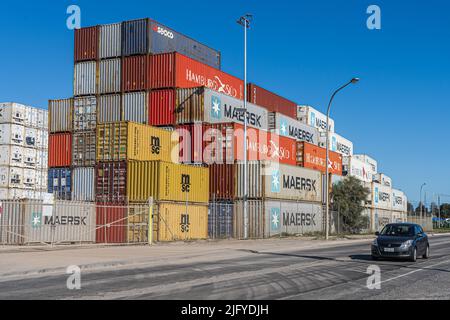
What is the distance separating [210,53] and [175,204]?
21075 millimetres

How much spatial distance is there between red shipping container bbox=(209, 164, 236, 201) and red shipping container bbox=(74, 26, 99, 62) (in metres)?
13.4

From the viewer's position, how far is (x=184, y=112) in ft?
133

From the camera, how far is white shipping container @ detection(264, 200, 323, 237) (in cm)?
3884

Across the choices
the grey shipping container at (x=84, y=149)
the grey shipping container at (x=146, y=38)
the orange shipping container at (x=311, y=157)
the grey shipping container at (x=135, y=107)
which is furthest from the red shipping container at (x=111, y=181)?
the orange shipping container at (x=311, y=157)

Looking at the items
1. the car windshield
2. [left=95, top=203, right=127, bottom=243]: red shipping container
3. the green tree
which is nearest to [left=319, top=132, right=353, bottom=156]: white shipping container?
the green tree

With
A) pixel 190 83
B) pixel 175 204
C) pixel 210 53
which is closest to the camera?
pixel 175 204

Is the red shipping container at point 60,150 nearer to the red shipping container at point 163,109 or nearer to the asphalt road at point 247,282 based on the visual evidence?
the red shipping container at point 163,109

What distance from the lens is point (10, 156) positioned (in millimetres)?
43781

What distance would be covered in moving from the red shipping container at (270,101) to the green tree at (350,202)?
944cm

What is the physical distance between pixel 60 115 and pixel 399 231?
1127 inches

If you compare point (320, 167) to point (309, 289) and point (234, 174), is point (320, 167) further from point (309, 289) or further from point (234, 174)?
point (309, 289)

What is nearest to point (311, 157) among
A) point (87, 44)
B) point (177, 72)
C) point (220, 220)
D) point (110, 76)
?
point (220, 220)

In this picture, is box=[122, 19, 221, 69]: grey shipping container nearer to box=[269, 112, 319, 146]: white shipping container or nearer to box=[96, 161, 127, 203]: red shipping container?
box=[269, 112, 319, 146]: white shipping container
